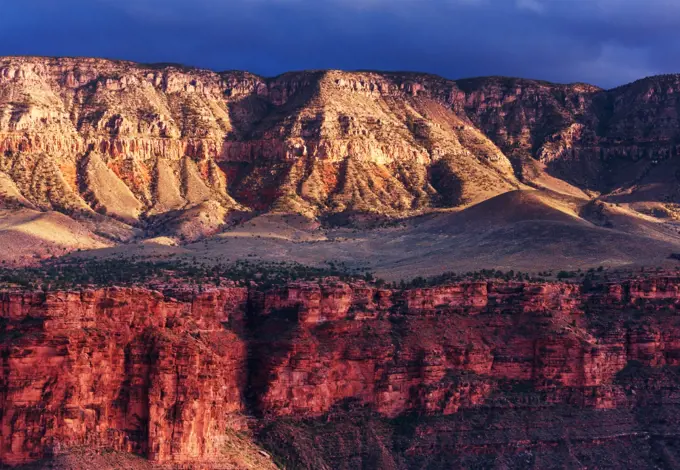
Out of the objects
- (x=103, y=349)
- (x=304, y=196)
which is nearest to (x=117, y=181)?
(x=304, y=196)

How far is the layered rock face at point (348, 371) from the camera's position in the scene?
57312mm

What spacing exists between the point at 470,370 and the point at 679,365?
1328cm

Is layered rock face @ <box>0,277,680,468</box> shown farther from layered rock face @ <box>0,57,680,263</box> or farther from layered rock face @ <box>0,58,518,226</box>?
layered rock face @ <box>0,58,518,226</box>

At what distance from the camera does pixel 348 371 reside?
230 ft

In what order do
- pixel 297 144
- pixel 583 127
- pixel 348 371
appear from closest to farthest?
pixel 348 371
pixel 297 144
pixel 583 127

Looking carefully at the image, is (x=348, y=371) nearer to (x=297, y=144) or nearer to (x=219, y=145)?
(x=297, y=144)

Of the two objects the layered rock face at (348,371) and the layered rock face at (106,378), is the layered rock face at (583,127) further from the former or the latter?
the layered rock face at (106,378)

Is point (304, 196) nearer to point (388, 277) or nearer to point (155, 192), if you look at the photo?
point (155, 192)

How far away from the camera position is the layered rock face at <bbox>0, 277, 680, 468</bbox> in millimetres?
57312

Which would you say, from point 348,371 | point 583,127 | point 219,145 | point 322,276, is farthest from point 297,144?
point 348,371

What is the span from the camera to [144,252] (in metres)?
116

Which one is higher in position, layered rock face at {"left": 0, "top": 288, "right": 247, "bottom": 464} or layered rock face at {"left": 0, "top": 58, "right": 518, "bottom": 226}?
layered rock face at {"left": 0, "top": 58, "right": 518, "bottom": 226}

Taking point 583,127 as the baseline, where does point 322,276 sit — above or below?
below

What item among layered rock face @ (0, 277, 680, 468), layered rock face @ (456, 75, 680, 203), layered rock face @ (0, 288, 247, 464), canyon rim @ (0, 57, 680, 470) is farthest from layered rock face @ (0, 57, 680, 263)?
layered rock face @ (0, 288, 247, 464)
